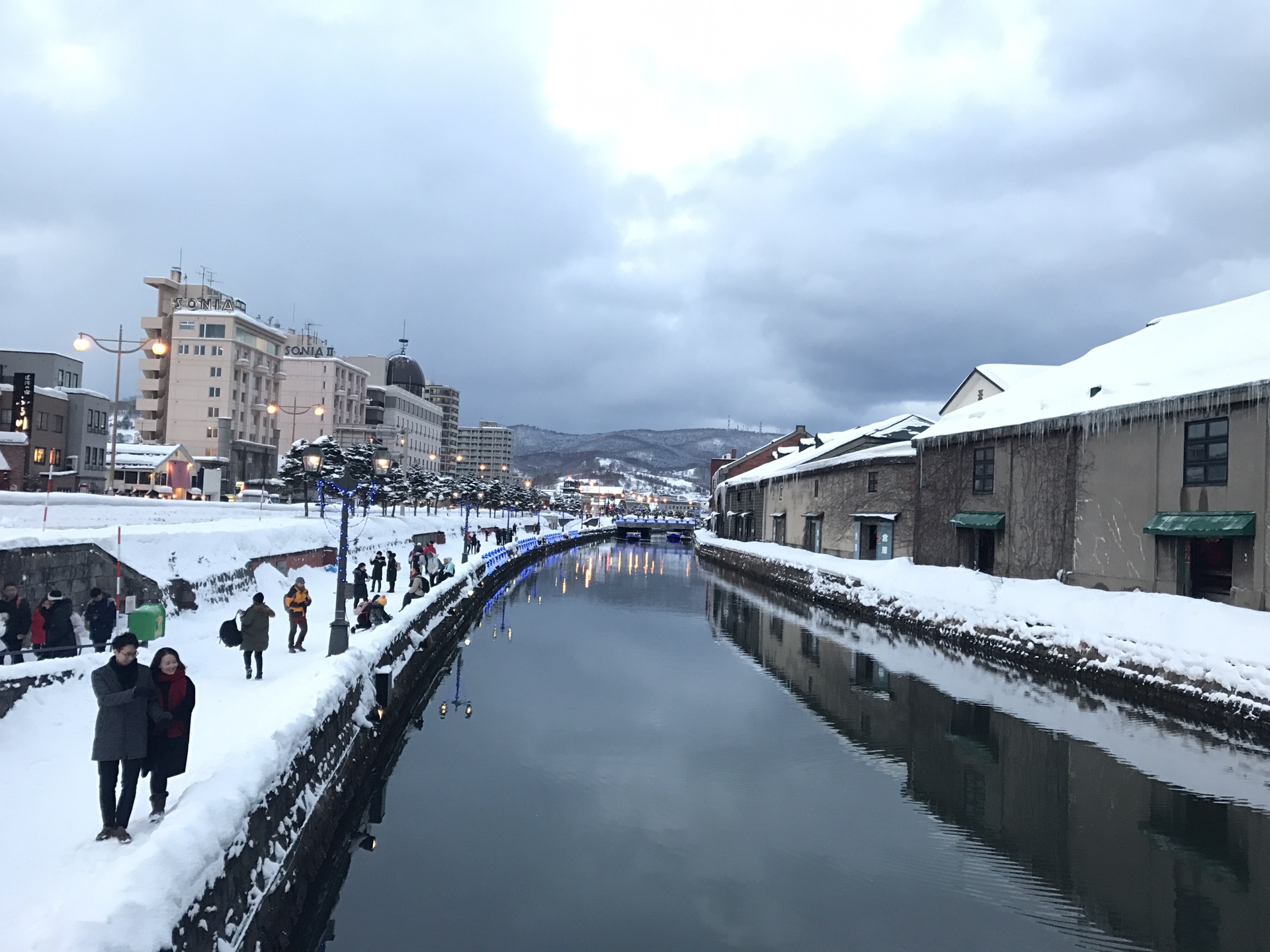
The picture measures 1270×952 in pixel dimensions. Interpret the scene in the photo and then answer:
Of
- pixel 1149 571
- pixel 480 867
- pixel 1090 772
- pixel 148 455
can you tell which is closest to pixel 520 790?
pixel 480 867

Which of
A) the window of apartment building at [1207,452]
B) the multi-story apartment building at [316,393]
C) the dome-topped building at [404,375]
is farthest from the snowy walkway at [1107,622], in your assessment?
the dome-topped building at [404,375]

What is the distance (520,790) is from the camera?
48.6ft

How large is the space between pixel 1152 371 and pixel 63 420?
6524 centimetres

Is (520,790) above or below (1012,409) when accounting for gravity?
below

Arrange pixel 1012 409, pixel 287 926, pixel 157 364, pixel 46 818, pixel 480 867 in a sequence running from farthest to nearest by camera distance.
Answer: pixel 157 364, pixel 1012 409, pixel 480 867, pixel 287 926, pixel 46 818

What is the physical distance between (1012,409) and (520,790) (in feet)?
89.4

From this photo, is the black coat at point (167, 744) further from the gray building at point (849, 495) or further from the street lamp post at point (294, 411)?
the gray building at point (849, 495)

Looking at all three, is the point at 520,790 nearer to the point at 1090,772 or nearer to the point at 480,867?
the point at 480,867

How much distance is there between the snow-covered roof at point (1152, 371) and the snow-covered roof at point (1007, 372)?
1177cm

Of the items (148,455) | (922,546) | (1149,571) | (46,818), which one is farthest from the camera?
(148,455)

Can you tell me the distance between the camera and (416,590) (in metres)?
26.2

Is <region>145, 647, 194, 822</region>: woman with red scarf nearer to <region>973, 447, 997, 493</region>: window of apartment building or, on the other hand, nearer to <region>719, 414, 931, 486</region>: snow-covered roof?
<region>973, 447, 997, 493</region>: window of apartment building

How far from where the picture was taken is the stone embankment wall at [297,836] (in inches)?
285

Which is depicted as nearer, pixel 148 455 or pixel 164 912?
pixel 164 912
